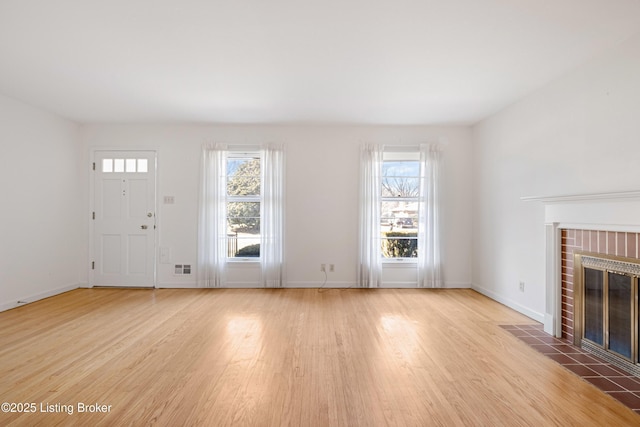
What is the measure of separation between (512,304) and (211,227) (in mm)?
4503

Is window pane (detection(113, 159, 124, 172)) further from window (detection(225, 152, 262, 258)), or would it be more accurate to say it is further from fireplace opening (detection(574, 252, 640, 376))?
fireplace opening (detection(574, 252, 640, 376))

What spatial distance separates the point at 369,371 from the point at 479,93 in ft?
11.2

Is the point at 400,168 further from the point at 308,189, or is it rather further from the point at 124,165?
the point at 124,165

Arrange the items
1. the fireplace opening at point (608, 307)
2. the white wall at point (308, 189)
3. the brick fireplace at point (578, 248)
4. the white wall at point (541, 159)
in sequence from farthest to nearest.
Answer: the white wall at point (308, 189), the white wall at point (541, 159), the brick fireplace at point (578, 248), the fireplace opening at point (608, 307)

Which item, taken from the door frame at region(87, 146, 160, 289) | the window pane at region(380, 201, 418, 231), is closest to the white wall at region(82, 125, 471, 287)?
the door frame at region(87, 146, 160, 289)

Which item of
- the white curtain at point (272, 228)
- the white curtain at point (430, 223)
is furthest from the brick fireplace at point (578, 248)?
the white curtain at point (272, 228)

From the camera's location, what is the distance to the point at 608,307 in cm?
288

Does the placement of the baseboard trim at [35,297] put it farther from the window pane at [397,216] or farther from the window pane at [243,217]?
the window pane at [397,216]

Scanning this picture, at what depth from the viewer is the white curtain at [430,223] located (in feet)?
18.7

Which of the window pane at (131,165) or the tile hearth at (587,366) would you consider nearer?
the tile hearth at (587,366)

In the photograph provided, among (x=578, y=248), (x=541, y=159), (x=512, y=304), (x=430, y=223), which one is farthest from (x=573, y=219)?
(x=430, y=223)

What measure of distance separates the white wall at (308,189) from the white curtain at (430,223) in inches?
7.4

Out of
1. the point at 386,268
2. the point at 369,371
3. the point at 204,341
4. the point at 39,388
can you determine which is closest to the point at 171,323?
the point at 204,341

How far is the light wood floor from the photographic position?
2.08 m
